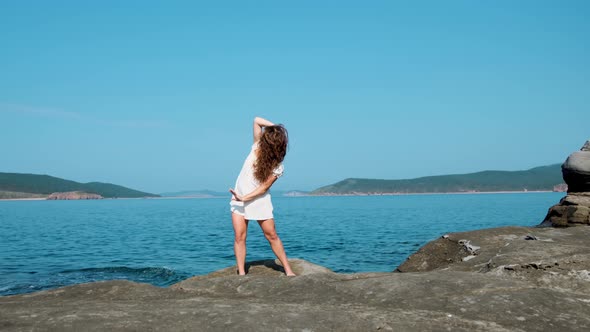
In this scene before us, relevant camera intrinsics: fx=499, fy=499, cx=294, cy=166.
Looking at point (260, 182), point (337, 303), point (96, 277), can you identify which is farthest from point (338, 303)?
point (96, 277)

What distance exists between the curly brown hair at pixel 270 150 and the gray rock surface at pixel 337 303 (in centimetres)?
210

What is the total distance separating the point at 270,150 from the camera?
804 cm

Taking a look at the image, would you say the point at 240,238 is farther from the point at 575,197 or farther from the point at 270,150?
the point at 575,197

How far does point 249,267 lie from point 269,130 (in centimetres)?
283

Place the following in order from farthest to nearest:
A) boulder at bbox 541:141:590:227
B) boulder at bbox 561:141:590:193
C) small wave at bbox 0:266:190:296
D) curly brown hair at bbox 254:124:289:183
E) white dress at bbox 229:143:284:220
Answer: boulder at bbox 561:141:590:193 → small wave at bbox 0:266:190:296 → boulder at bbox 541:141:590:227 → white dress at bbox 229:143:284:220 → curly brown hair at bbox 254:124:289:183

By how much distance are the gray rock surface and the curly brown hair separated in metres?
2.10

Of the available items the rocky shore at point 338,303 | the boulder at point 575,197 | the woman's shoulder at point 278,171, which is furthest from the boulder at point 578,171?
the woman's shoulder at point 278,171

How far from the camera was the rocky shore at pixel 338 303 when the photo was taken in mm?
4199

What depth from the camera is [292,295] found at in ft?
18.4

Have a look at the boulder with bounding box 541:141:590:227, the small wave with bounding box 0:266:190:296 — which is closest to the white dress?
the small wave with bounding box 0:266:190:296

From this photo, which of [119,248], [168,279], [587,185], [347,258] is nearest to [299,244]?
[347,258]

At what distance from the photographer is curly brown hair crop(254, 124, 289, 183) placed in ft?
26.3

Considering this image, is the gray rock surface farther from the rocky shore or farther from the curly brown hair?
the curly brown hair

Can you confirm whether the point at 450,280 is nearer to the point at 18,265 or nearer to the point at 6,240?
the point at 18,265
